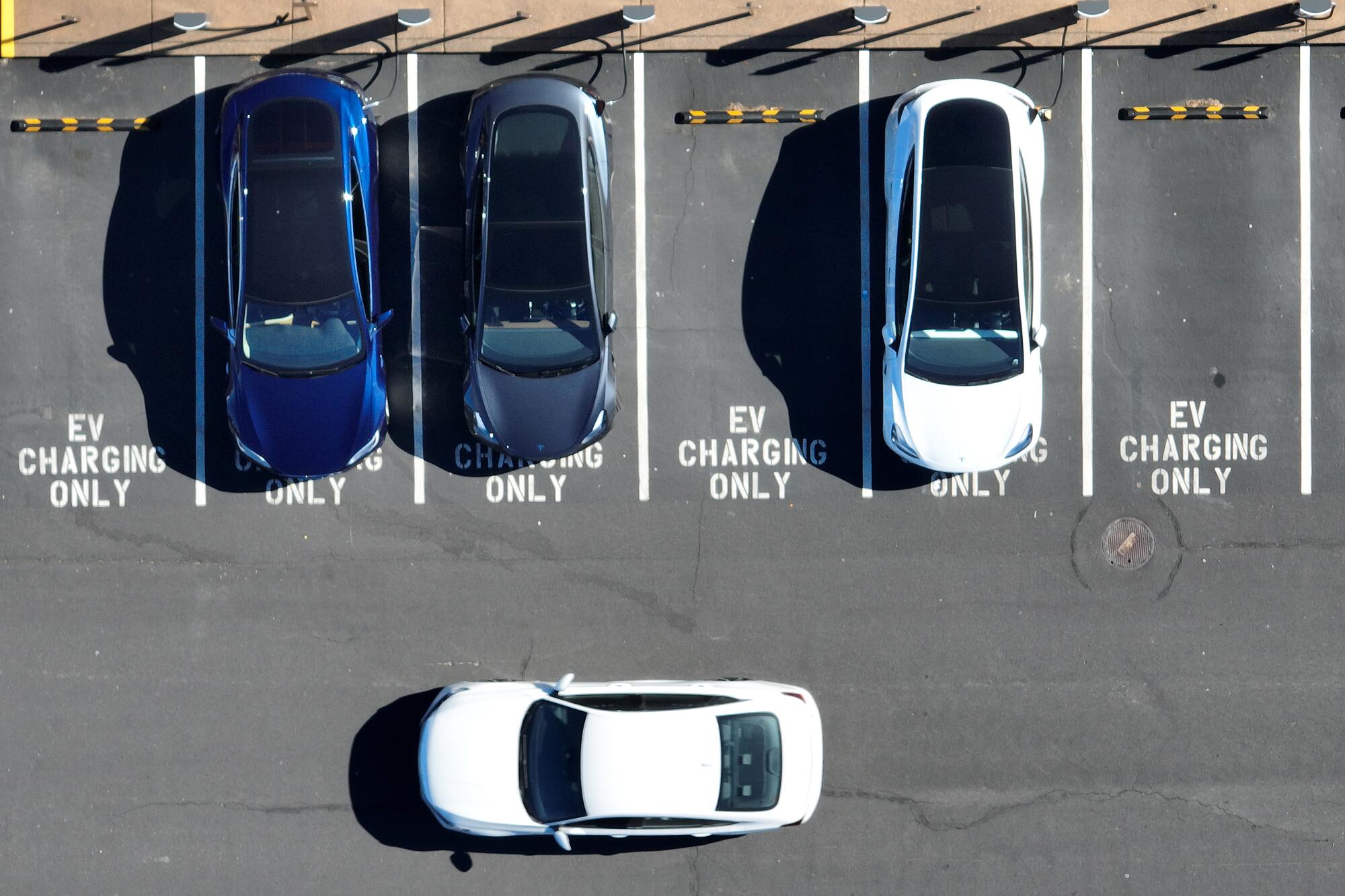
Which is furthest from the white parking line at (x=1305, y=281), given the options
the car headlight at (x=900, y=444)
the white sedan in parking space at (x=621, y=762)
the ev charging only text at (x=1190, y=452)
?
the white sedan in parking space at (x=621, y=762)

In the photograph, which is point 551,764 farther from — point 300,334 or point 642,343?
point 300,334

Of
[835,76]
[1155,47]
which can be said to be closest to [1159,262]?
[1155,47]

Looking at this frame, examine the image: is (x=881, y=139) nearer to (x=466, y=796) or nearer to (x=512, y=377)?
(x=512, y=377)

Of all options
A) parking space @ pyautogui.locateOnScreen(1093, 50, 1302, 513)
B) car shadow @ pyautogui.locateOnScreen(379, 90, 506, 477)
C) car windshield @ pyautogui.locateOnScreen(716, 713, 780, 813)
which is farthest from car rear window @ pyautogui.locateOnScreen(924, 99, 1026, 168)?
car windshield @ pyautogui.locateOnScreen(716, 713, 780, 813)

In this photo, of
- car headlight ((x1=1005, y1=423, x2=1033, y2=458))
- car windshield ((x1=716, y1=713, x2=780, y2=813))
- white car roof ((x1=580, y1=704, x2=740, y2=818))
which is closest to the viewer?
white car roof ((x1=580, y1=704, x2=740, y2=818))

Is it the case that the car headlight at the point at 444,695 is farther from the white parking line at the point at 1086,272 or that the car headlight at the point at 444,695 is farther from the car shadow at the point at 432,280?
the white parking line at the point at 1086,272

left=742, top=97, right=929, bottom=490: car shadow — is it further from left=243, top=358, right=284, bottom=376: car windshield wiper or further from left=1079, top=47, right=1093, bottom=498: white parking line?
left=243, top=358, right=284, bottom=376: car windshield wiper

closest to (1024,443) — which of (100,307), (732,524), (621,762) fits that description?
(732,524)
